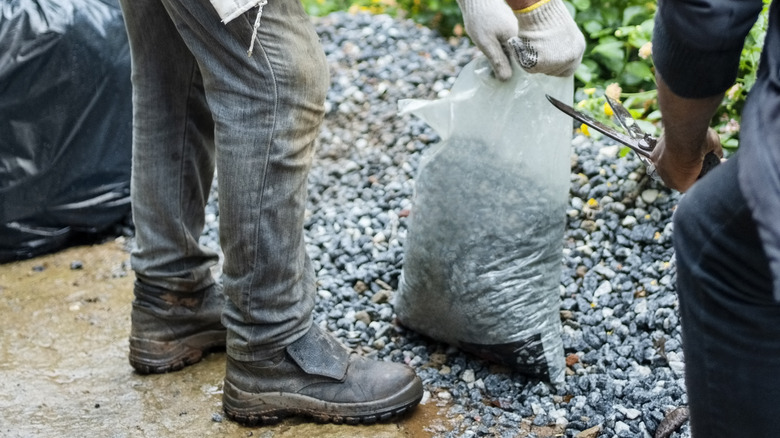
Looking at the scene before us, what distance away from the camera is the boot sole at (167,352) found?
7.74 ft

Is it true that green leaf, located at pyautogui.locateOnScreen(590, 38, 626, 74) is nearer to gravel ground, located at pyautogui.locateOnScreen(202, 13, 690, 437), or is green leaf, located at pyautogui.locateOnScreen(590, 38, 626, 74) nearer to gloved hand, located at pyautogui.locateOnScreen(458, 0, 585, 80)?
gravel ground, located at pyautogui.locateOnScreen(202, 13, 690, 437)

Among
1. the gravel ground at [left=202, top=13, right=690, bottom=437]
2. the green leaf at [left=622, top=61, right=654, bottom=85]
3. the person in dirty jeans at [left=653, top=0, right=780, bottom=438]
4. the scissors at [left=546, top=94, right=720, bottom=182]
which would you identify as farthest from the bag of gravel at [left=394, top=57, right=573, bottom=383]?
the green leaf at [left=622, top=61, right=654, bottom=85]

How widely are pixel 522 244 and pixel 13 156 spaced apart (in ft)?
6.03

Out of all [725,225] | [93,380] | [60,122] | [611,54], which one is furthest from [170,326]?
[611,54]

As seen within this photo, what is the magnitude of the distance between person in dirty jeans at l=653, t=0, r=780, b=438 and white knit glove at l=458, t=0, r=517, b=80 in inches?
27.9

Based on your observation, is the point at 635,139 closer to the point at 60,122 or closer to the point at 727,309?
the point at 727,309

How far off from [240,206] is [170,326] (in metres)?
0.63

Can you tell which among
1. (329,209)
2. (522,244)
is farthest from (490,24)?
(329,209)

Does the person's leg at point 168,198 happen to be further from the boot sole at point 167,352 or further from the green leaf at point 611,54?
the green leaf at point 611,54

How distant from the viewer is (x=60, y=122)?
308 centimetres

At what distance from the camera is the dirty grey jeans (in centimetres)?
176

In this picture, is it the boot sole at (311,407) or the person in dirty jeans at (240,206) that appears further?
the boot sole at (311,407)

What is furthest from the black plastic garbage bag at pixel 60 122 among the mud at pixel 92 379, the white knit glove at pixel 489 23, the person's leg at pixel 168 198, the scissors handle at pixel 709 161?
the scissors handle at pixel 709 161

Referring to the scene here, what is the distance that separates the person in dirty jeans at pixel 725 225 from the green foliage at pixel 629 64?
1.45 meters
